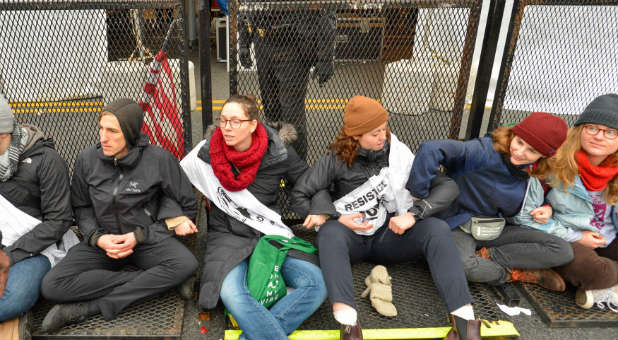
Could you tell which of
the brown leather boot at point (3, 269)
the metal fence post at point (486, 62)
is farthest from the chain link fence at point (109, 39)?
the metal fence post at point (486, 62)

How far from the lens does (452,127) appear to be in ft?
10.7

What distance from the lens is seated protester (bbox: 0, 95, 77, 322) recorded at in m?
2.38

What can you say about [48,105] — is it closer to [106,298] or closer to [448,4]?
[106,298]

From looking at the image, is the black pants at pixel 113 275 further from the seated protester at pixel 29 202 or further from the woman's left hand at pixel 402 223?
the woman's left hand at pixel 402 223

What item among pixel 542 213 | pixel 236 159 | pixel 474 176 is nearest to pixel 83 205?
pixel 236 159

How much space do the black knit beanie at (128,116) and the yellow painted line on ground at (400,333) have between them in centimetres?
117

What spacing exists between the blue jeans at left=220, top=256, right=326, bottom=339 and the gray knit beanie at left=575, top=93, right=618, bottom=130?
1.80 m

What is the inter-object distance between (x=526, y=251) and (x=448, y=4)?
1629 millimetres

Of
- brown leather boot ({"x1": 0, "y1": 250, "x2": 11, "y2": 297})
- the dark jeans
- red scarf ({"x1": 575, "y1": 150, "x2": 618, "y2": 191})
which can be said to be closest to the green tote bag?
brown leather boot ({"x1": 0, "y1": 250, "x2": 11, "y2": 297})

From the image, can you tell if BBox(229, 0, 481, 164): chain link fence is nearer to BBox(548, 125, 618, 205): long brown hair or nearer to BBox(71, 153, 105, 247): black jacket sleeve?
BBox(548, 125, 618, 205): long brown hair

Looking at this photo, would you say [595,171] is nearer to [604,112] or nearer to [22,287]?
[604,112]

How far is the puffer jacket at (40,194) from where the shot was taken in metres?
2.45

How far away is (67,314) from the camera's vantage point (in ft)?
7.68

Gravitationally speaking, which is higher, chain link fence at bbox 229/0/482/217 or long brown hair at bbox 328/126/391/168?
chain link fence at bbox 229/0/482/217
